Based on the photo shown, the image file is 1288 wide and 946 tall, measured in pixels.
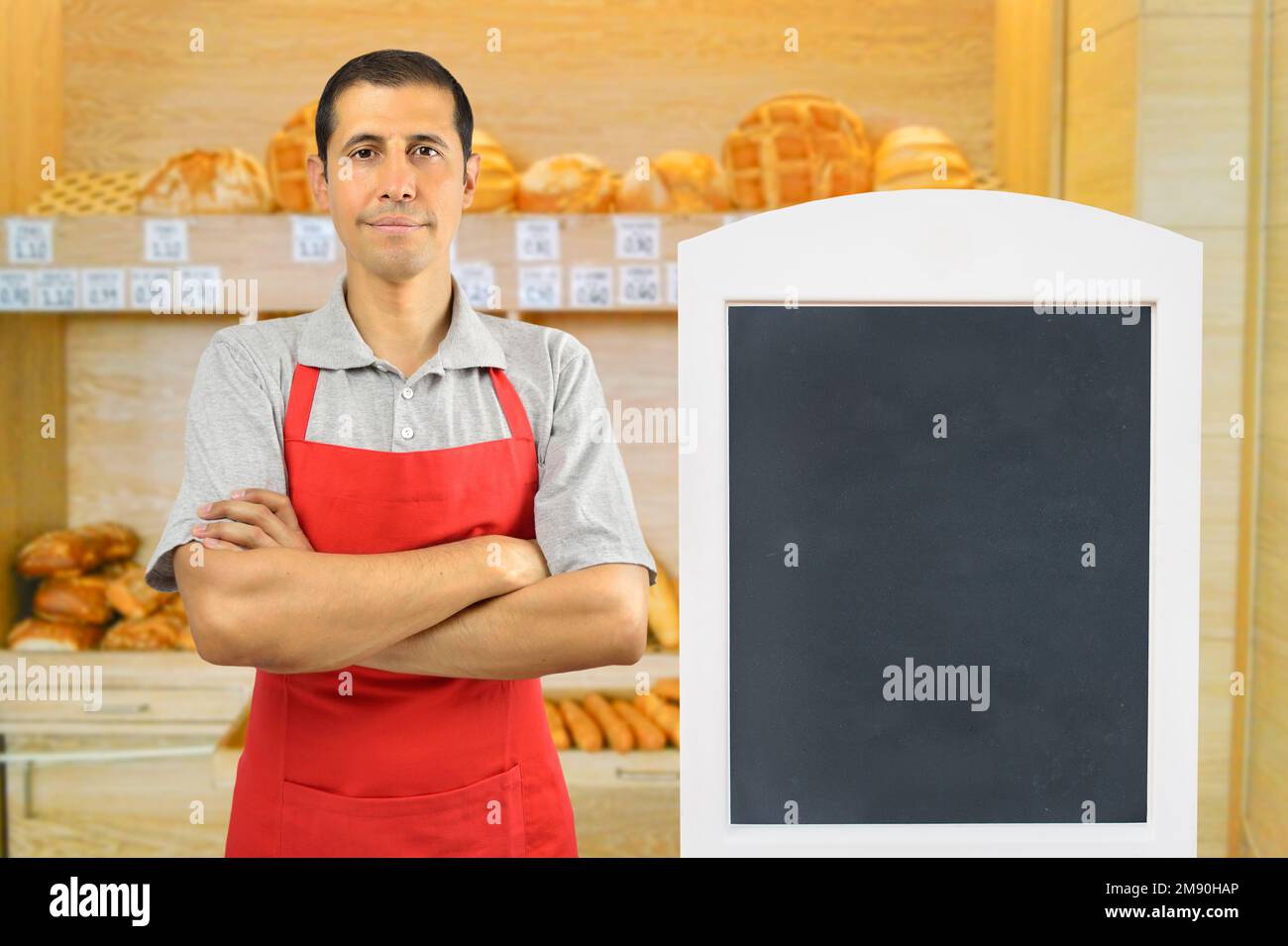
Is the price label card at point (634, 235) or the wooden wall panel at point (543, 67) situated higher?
the wooden wall panel at point (543, 67)

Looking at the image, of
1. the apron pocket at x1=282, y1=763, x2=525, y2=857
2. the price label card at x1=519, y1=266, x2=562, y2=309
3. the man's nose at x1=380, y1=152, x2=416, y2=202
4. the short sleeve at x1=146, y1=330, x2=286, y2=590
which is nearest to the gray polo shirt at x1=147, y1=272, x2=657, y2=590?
the short sleeve at x1=146, y1=330, x2=286, y2=590

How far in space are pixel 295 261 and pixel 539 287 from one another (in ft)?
1.47

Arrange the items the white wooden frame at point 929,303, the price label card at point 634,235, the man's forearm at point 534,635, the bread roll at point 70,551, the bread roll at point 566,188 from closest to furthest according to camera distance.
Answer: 1. the white wooden frame at point 929,303
2. the man's forearm at point 534,635
3. the price label card at point 634,235
4. the bread roll at point 566,188
5. the bread roll at point 70,551

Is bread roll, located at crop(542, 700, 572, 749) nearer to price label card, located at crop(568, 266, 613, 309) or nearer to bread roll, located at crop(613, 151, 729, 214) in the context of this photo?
price label card, located at crop(568, 266, 613, 309)

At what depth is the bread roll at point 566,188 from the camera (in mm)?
2203

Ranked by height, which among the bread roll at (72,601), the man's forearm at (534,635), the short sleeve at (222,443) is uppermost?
the short sleeve at (222,443)

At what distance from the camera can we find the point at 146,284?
2139mm

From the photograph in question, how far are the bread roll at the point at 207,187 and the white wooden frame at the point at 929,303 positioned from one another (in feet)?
4.88

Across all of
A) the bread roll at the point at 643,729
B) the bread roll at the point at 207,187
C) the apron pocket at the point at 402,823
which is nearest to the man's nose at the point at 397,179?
the apron pocket at the point at 402,823

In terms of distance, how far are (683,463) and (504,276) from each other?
1.21 metres

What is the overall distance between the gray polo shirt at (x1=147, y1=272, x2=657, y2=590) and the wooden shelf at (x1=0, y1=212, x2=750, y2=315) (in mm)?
856

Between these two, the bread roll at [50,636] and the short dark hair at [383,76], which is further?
the bread roll at [50,636]

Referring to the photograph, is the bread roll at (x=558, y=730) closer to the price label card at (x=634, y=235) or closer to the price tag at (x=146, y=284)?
the price label card at (x=634, y=235)

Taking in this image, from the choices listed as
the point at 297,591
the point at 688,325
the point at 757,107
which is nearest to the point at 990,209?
the point at 688,325
